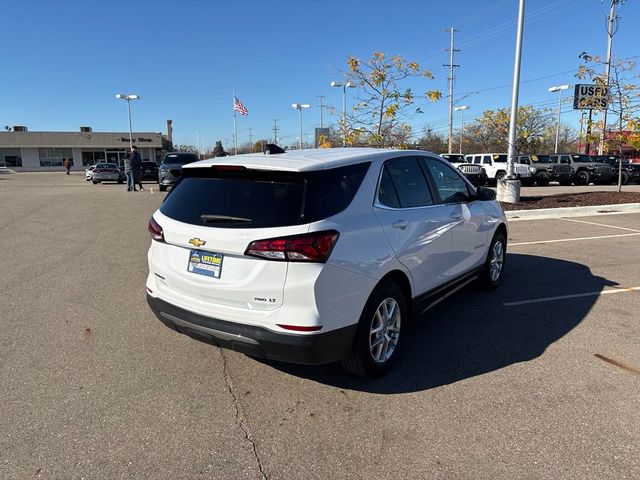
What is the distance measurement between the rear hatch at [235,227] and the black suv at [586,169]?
29977 mm

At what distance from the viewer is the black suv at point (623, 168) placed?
29.4 metres

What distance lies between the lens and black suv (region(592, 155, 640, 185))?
1157 inches

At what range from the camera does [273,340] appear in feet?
9.95

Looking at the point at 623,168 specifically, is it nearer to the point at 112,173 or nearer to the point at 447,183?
the point at 447,183

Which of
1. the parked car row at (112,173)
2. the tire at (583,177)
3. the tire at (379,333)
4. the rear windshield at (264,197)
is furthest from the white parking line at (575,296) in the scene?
the parked car row at (112,173)

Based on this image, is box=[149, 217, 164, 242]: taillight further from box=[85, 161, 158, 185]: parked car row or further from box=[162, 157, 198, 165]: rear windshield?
box=[85, 161, 158, 185]: parked car row

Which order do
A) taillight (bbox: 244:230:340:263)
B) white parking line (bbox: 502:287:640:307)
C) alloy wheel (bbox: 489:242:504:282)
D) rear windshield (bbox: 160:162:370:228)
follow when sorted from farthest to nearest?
1. alloy wheel (bbox: 489:242:504:282)
2. white parking line (bbox: 502:287:640:307)
3. rear windshield (bbox: 160:162:370:228)
4. taillight (bbox: 244:230:340:263)

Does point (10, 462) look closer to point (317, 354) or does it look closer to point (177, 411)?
point (177, 411)

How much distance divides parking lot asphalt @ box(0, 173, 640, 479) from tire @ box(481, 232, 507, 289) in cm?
21

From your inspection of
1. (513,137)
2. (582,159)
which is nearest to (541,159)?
(582,159)

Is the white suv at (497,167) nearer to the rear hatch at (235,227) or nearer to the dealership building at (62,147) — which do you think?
the rear hatch at (235,227)

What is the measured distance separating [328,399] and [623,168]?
33.4 m

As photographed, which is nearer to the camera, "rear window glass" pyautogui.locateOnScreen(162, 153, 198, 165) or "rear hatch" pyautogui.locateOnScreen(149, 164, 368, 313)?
"rear hatch" pyautogui.locateOnScreen(149, 164, 368, 313)

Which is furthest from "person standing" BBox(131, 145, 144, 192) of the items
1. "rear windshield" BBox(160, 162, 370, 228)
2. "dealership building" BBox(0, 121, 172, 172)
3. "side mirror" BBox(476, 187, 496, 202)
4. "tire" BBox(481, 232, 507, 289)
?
"dealership building" BBox(0, 121, 172, 172)
